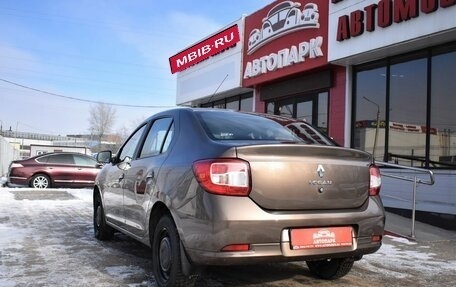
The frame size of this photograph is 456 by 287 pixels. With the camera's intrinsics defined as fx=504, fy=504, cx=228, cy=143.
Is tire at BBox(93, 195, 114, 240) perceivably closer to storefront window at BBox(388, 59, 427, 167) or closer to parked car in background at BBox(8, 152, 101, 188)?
storefront window at BBox(388, 59, 427, 167)

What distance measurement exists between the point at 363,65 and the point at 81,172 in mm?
11122

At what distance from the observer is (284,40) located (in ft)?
44.9

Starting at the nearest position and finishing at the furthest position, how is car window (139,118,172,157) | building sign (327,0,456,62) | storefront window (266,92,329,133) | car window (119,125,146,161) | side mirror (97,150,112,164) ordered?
car window (139,118,172,157)
car window (119,125,146,161)
side mirror (97,150,112,164)
building sign (327,0,456,62)
storefront window (266,92,329,133)

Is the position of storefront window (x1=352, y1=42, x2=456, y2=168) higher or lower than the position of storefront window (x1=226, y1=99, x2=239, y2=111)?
lower

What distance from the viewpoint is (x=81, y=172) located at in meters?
18.3

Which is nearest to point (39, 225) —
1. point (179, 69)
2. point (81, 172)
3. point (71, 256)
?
point (71, 256)

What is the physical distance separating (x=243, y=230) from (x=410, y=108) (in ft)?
25.3

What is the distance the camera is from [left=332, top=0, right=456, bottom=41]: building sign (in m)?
9.12

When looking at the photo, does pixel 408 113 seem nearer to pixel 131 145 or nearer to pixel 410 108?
pixel 410 108

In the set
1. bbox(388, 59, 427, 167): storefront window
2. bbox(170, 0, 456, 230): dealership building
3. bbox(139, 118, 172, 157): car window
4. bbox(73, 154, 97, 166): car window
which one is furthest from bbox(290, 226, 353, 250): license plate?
bbox(73, 154, 97, 166): car window

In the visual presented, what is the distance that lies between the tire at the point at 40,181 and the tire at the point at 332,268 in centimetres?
1437

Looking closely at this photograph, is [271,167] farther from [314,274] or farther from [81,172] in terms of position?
[81,172]

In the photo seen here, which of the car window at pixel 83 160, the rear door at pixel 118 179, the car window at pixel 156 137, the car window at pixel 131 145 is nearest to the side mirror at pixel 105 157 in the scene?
the rear door at pixel 118 179

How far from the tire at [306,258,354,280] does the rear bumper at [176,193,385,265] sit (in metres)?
0.84
